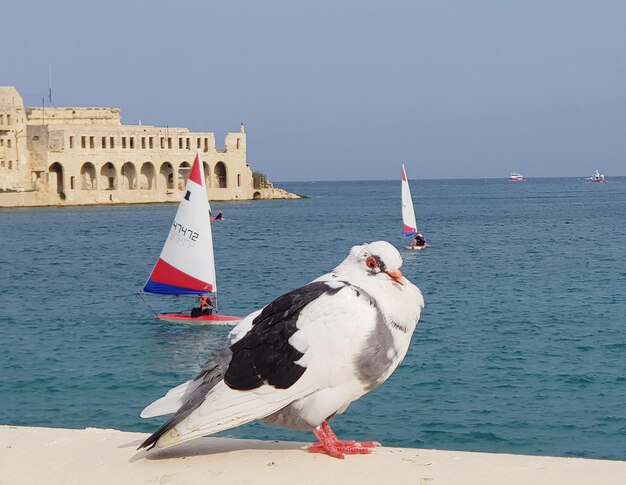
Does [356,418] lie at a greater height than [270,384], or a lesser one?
lesser

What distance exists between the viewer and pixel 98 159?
8150 cm

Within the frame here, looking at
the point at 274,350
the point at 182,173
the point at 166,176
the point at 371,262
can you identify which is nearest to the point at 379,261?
the point at 371,262

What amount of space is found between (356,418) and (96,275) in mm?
22769

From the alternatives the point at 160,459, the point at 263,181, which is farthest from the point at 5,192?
the point at 160,459

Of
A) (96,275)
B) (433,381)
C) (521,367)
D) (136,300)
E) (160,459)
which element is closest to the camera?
(160,459)

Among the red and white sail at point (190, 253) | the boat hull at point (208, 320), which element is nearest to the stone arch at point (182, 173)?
the red and white sail at point (190, 253)

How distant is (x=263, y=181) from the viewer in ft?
347

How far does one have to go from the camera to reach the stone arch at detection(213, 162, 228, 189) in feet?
300

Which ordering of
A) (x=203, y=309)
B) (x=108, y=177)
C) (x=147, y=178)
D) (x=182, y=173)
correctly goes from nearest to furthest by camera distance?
(x=203, y=309) < (x=108, y=177) < (x=147, y=178) < (x=182, y=173)

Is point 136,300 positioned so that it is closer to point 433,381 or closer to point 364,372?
point 433,381

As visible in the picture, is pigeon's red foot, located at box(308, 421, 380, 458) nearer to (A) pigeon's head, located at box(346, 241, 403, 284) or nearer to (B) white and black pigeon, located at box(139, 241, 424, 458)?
(B) white and black pigeon, located at box(139, 241, 424, 458)

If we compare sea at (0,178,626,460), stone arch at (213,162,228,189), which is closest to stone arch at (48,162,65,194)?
stone arch at (213,162,228,189)

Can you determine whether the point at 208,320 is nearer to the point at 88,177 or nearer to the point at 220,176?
the point at 88,177

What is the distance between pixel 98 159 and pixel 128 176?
598 cm
